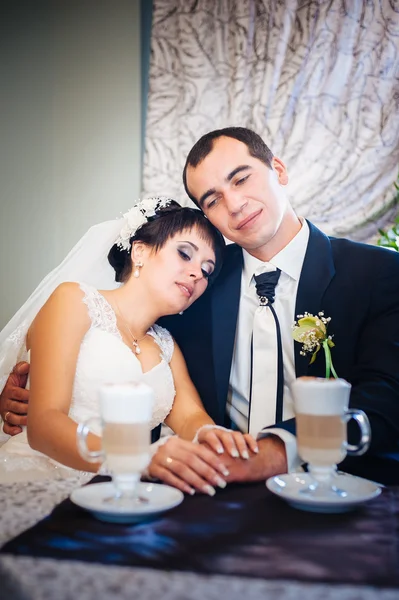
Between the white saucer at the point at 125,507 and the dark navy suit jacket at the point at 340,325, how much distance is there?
84cm

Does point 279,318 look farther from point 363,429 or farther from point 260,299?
point 363,429

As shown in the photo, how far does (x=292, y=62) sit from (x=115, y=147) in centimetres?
116

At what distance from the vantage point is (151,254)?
7.46ft

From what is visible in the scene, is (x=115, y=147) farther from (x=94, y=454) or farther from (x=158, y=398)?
(x=94, y=454)

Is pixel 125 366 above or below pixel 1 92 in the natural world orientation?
below

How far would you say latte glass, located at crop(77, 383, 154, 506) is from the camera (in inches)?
42.4

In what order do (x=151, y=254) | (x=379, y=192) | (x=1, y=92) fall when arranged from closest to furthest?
(x=151, y=254) < (x=379, y=192) < (x=1, y=92)

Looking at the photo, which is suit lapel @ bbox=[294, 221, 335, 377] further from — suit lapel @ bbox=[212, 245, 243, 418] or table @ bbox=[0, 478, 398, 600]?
table @ bbox=[0, 478, 398, 600]

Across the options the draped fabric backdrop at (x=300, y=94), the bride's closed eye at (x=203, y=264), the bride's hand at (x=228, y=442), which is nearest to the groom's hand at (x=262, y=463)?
the bride's hand at (x=228, y=442)

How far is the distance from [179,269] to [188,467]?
1.02 metres

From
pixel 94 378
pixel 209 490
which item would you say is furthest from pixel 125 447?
pixel 94 378

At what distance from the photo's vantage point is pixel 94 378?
2049 millimetres

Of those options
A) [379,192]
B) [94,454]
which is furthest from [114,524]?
[379,192]

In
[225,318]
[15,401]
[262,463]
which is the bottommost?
[15,401]
